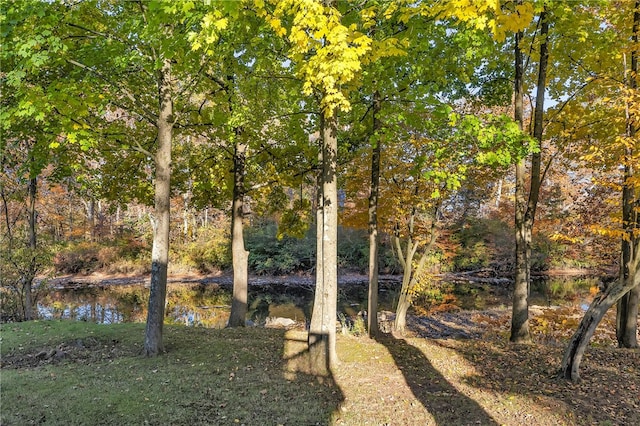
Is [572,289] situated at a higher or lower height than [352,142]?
lower

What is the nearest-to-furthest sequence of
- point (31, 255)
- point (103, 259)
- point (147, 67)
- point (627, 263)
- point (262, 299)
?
point (147, 67)
point (627, 263)
point (31, 255)
point (262, 299)
point (103, 259)

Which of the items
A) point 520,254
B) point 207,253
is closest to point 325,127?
point 520,254

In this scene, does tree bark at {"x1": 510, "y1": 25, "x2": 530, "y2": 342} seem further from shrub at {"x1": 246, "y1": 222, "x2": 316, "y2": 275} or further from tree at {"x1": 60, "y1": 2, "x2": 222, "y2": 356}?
shrub at {"x1": 246, "y1": 222, "x2": 316, "y2": 275}

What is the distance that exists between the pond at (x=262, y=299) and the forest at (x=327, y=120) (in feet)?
15.3

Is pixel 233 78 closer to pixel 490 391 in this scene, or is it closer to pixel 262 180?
pixel 262 180

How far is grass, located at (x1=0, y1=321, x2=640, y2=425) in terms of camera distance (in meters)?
4.24

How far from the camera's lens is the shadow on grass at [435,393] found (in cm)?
433

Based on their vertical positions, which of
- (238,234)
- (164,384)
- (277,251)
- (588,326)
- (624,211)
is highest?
(624,211)

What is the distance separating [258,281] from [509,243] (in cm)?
1656

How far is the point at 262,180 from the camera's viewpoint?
10.3 m

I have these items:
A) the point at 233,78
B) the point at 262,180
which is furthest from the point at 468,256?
the point at 233,78

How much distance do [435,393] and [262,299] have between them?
52.0 feet

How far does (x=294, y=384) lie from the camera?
5.17m

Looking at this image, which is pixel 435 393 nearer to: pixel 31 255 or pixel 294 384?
pixel 294 384
